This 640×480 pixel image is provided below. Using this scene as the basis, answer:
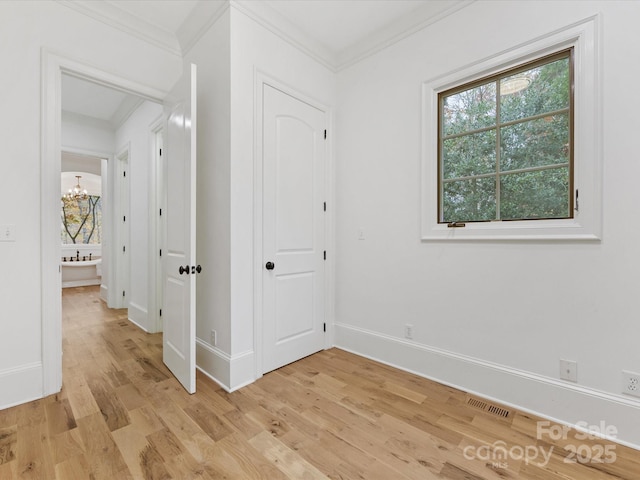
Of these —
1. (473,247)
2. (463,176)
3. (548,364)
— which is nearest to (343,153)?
(463,176)

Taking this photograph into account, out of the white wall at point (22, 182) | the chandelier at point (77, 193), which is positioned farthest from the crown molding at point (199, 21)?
the chandelier at point (77, 193)

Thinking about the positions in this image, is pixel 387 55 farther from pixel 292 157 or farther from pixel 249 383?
pixel 249 383

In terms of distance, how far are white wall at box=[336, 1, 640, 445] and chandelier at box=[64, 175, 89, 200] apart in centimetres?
830

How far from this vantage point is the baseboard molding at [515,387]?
63.1 inches

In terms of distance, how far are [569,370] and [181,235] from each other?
2.74 m

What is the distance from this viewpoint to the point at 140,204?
3734 millimetres

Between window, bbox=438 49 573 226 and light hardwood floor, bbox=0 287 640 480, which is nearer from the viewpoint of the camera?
light hardwood floor, bbox=0 287 640 480

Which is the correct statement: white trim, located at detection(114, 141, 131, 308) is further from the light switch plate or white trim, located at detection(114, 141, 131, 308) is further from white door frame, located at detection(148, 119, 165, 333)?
the light switch plate

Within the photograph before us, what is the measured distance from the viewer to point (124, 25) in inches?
95.0

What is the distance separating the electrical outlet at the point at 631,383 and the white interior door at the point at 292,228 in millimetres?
2116

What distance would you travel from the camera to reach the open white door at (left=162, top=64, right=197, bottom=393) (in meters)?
2.06

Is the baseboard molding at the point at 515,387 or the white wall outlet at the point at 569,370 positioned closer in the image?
the baseboard molding at the point at 515,387

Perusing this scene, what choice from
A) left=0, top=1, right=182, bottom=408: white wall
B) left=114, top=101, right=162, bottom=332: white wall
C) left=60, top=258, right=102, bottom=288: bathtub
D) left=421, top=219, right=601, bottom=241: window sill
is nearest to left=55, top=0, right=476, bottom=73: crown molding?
left=0, top=1, right=182, bottom=408: white wall

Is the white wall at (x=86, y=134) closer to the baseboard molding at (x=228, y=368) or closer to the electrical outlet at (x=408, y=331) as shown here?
the baseboard molding at (x=228, y=368)
